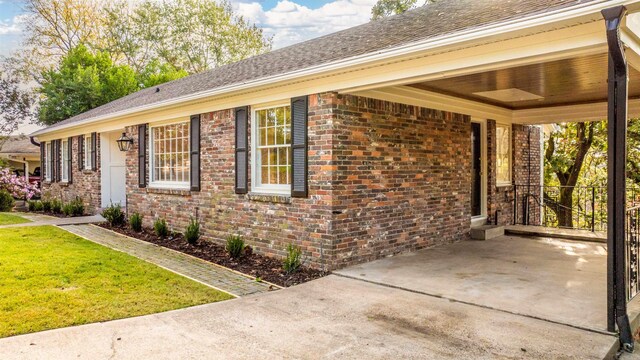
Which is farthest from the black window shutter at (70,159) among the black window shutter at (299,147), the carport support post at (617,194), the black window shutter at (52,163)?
the carport support post at (617,194)

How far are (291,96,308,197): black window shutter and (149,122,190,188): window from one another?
353cm

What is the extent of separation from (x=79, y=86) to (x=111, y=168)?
11037 mm

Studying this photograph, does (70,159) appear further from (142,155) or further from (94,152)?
(142,155)

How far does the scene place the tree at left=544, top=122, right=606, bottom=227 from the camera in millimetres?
15023

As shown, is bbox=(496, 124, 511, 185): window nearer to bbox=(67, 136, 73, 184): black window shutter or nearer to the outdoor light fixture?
the outdoor light fixture

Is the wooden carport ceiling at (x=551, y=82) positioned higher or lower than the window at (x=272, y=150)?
higher

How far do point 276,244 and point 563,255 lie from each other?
15.0 ft

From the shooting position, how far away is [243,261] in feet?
23.4

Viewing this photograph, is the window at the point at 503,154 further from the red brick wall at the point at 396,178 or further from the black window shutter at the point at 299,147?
the black window shutter at the point at 299,147

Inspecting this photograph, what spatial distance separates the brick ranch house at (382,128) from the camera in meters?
4.68

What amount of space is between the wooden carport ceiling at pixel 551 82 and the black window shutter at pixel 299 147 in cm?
184

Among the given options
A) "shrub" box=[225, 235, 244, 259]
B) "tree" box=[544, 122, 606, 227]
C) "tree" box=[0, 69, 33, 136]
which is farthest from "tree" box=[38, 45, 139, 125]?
"tree" box=[544, 122, 606, 227]

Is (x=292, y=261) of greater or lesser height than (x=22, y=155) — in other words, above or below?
below

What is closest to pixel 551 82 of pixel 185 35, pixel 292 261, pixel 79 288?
pixel 292 261
